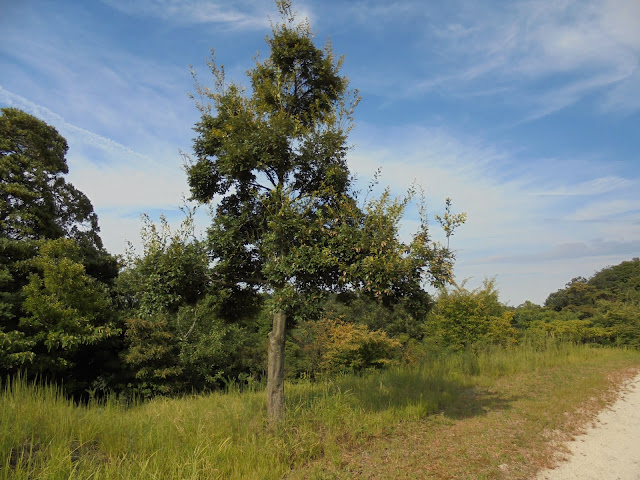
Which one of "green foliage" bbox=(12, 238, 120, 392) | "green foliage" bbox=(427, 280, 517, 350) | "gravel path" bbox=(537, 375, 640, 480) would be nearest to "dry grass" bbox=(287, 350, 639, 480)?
"gravel path" bbox=(537, 375, 640, 480)

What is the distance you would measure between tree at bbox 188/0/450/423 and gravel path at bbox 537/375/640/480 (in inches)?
122

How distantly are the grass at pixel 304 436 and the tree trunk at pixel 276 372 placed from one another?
0.84 feet

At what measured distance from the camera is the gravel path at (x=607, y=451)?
4.77 meters

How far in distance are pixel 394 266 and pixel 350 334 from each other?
8.46m

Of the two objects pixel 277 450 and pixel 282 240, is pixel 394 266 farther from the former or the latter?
pixel 277 450

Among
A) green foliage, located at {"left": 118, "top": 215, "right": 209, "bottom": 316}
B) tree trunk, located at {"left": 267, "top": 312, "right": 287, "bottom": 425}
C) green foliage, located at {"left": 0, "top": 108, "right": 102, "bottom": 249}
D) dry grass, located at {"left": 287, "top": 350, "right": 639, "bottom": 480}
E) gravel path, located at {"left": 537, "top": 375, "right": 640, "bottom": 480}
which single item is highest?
green foliage, located at {"left": 0, "top": 108, "right": 102, "bottom": 249}

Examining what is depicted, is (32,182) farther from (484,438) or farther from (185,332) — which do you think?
(484,438)

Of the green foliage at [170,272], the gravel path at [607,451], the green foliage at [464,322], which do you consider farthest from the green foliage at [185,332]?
the green foliage at [464,322]

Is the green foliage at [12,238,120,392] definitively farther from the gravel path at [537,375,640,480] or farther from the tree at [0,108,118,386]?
the gravel path at [537,375,640,480]

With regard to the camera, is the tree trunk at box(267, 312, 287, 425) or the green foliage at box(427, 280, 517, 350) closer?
the tree trunk at box(267, 312, 287, 425)

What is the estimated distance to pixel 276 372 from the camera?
5664mm

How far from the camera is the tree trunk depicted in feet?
18.2

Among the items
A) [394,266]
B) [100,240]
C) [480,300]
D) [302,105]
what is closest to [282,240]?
[394,266]

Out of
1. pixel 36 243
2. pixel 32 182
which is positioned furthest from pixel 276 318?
pixel 32 182
